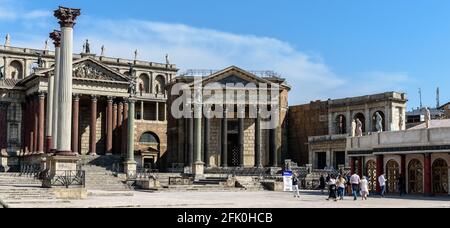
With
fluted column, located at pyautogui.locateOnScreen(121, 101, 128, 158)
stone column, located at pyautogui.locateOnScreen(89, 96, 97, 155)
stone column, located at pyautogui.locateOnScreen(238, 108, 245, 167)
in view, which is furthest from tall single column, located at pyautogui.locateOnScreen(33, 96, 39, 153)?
stone column, located at pyautogui.locateOnScreen(238, 108, 245, 167)

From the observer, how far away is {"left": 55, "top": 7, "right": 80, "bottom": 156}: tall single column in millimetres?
36062

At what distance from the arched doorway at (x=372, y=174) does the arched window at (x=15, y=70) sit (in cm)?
5259

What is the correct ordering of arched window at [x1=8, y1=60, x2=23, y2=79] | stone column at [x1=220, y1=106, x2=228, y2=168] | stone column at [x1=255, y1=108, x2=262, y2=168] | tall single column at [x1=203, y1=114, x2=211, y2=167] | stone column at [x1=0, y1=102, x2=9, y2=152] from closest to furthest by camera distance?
1. stone column at [x1=0, y1=102, x2=9, y2=152]
2. tall single column at [x1=203, y1=114, x2=211, y2=167]
3. stone column at [x1=220, y1=106, x2=228, y2=168]
4. stone column at [x1=255, y1=108, x2=262, y2=168]
5. arched window at [x1=8, y1=60, x2=23, y2=79]

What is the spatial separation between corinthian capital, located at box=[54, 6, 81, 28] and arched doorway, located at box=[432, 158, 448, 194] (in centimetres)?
2097

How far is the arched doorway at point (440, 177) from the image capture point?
36.4m

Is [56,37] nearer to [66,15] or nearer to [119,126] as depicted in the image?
[66,15]

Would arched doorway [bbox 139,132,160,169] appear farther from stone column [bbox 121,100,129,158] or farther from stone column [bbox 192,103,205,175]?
stone column [bbox 192,103,205,175]

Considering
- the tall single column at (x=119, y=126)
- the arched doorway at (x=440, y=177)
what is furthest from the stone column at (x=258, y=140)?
the arched doorway at (x=440, y=177)

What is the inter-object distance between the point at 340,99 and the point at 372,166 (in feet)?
118

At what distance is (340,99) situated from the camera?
77312 millimetres

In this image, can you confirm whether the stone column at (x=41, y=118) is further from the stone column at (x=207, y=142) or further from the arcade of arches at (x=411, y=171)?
the arcade of arches at (x=411, y=171)

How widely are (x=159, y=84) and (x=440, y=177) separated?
58184mm

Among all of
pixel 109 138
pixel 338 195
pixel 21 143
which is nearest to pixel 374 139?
pixel 338 195

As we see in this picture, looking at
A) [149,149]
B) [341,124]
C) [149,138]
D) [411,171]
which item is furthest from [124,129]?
[411,171]
